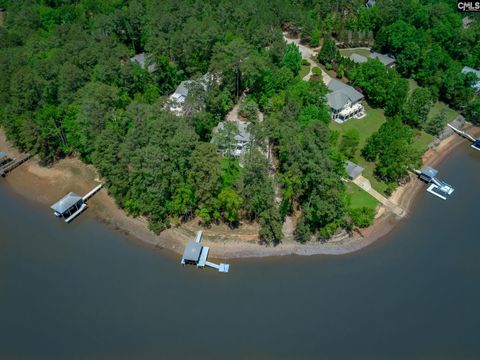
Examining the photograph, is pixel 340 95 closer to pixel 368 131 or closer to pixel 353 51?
pixel 368 131

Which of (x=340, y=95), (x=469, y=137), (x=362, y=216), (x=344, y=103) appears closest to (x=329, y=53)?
(x=340, y=95)

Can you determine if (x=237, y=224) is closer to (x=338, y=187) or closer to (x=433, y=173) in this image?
(x=338, y=187)

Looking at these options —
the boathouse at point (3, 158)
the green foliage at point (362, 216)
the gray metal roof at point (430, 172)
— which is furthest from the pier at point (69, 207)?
the gray metal roof at point (430, 172)

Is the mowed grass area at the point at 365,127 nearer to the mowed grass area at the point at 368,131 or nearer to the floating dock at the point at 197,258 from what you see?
the mowed grass area at the point at 368,131

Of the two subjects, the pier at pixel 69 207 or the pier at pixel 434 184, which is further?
the pier at pixel 434 184

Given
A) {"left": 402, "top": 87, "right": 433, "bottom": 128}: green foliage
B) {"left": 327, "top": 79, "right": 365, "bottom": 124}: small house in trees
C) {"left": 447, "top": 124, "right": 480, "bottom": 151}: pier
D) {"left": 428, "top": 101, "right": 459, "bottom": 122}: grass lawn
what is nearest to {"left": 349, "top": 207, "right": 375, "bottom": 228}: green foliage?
{"left": 327, "top": 79, "right": 365, "bottom": 124}: small house in trees

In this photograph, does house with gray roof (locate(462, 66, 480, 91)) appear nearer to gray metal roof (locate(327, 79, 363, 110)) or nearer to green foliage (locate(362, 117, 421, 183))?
gray metal roof (locate(327, 79, 363, 110))
